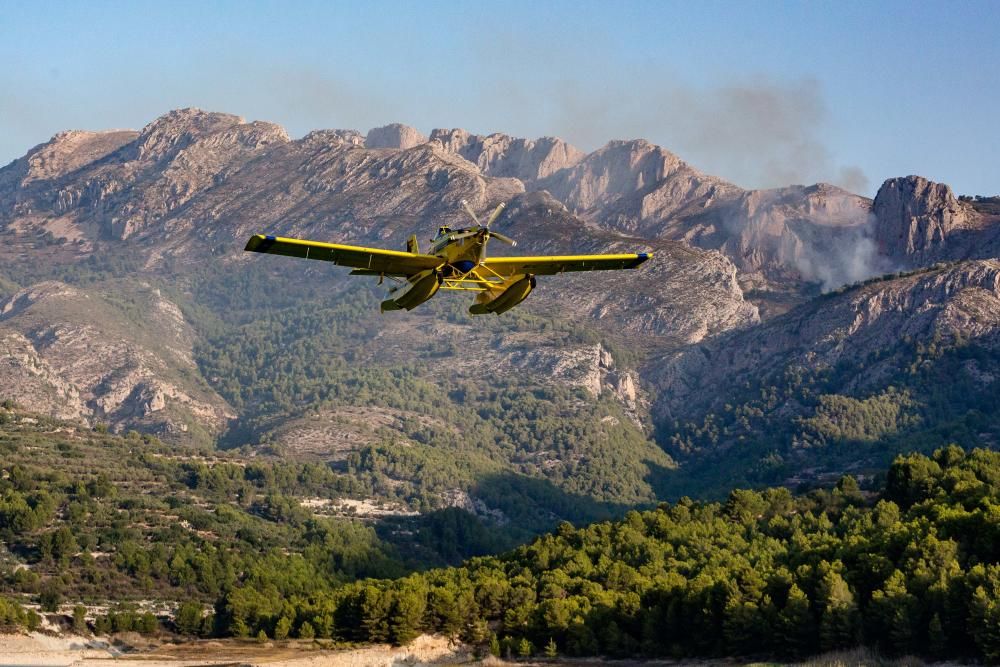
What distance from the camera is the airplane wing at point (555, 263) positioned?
114750 millimetres

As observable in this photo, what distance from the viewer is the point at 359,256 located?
106 metres

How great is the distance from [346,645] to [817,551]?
46.1 metres

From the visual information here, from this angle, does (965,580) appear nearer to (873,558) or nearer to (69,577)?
(873,558)

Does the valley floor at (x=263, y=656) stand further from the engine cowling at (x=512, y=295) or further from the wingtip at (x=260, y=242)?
the wingtip at (x=260, y=242)

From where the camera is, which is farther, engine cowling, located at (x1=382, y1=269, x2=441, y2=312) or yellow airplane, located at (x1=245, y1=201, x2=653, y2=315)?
engine cowling, located at (x1=382, y1=269, x2=441, y2=312)

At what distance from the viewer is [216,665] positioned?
13938 cm

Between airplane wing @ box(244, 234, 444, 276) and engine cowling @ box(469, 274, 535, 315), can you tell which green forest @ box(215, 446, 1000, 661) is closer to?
engine cowling @ box(469, 274, 535, 315)

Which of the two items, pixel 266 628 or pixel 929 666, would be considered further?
pixel 266 628

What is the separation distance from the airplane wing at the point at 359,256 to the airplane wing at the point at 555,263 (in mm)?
5488

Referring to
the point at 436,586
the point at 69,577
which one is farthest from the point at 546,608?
the point at 69,577

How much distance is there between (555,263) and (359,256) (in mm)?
19528

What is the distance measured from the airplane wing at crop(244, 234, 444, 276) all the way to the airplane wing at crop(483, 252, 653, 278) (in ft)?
18.0

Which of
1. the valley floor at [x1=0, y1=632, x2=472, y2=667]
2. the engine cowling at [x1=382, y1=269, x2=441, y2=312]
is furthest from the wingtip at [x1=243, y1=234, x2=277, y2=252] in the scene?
the valley floor at [x1=0, y1=632, x2=472, y2=667]

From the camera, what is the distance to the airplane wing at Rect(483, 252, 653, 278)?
115 meters
